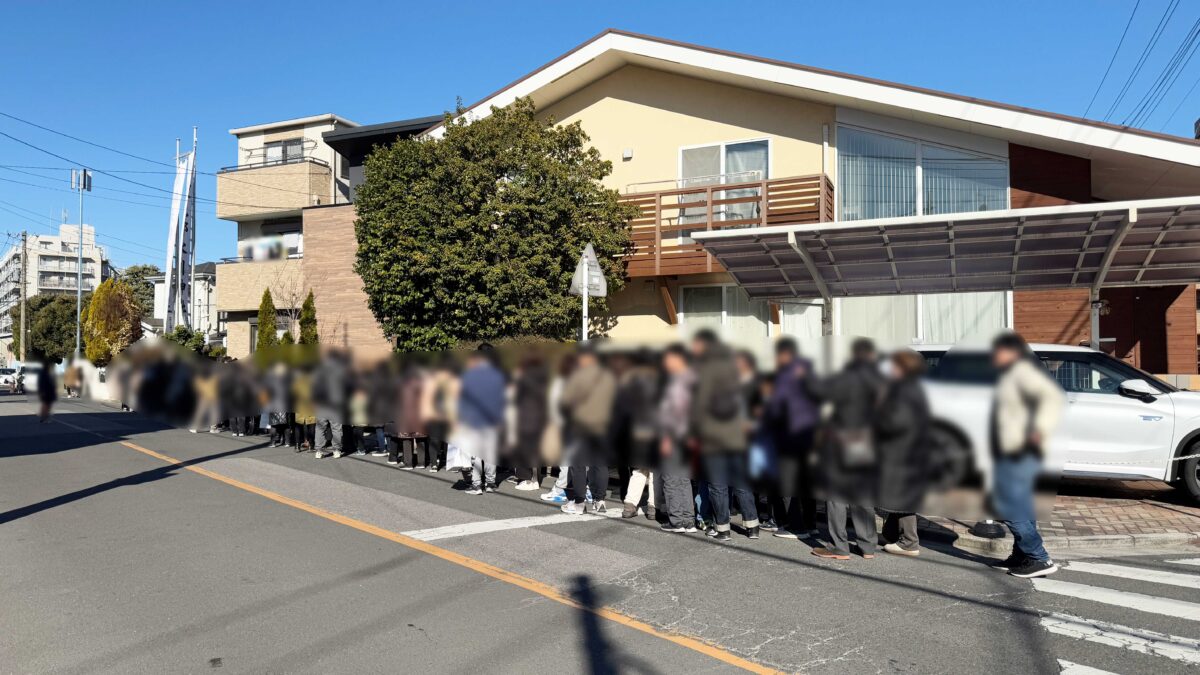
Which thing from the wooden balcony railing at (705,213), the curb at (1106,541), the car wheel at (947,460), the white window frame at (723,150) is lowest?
the curb at (1106,541)

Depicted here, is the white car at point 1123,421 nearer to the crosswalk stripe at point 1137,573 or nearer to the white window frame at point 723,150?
the crosswalk stripe at point 1137,573

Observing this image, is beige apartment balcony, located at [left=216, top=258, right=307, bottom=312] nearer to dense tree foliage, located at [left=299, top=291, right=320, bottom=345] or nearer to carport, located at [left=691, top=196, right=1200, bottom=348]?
dense tree foliage, located at [left=299, top=291, right=320, bottom=345]

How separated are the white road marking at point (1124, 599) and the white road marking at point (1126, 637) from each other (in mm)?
643

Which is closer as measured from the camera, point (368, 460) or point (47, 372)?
point (47, 372)

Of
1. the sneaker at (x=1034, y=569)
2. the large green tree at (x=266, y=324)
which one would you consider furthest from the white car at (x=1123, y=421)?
the large green tree at (x=266, y=324)

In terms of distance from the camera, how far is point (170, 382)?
3938mm

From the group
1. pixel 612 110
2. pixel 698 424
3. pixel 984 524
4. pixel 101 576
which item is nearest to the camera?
pixel 698 424

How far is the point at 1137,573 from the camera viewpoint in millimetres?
7422

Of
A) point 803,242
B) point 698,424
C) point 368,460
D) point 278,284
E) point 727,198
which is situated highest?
point 727,198

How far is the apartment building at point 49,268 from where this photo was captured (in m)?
6.11

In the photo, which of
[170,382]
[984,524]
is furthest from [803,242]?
[170,382]

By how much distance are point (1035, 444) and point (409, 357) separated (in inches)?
81.4

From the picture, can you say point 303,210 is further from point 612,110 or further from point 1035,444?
point 612,110

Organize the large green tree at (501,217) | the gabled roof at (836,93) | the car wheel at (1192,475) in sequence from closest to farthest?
the car wheel at (1192,475) < the large green tree at (501,217) < the gabled roof at (836,93)
